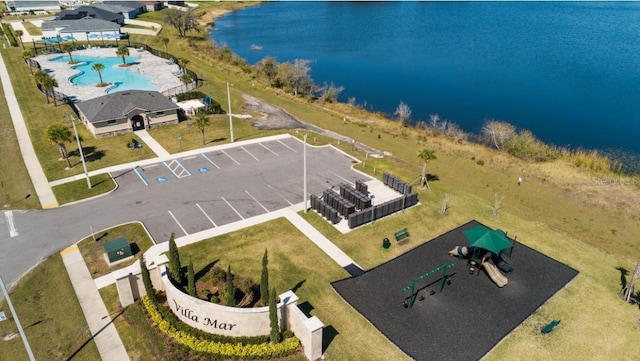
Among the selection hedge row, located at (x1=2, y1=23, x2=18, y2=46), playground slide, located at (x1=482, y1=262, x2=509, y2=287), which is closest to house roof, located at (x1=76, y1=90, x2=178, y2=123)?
playground slide, located at (x1=482, y1=262, x2=509, y2=287)

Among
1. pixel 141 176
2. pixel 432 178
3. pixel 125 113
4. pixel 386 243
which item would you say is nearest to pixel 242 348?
pixel 386 243

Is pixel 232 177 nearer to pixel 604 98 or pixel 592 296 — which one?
pixel 592 296

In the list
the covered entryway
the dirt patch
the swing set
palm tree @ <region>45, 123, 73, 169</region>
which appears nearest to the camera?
the swing set

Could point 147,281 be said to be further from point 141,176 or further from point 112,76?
point 112,76

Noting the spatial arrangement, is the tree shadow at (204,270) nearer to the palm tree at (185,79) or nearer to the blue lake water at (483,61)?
the blue lake water at (483,61)

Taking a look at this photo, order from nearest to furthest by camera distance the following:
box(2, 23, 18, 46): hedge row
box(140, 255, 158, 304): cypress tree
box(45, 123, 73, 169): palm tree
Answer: box(140, 255, 158, 304): cypress tree < box(45, 123, 73, 169): palm tree < box(2, 23, 18, 46): hedge row

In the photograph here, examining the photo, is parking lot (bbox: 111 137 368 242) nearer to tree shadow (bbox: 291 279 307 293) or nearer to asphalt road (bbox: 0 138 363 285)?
asphalt road (bbox: 0 138 363 285)
